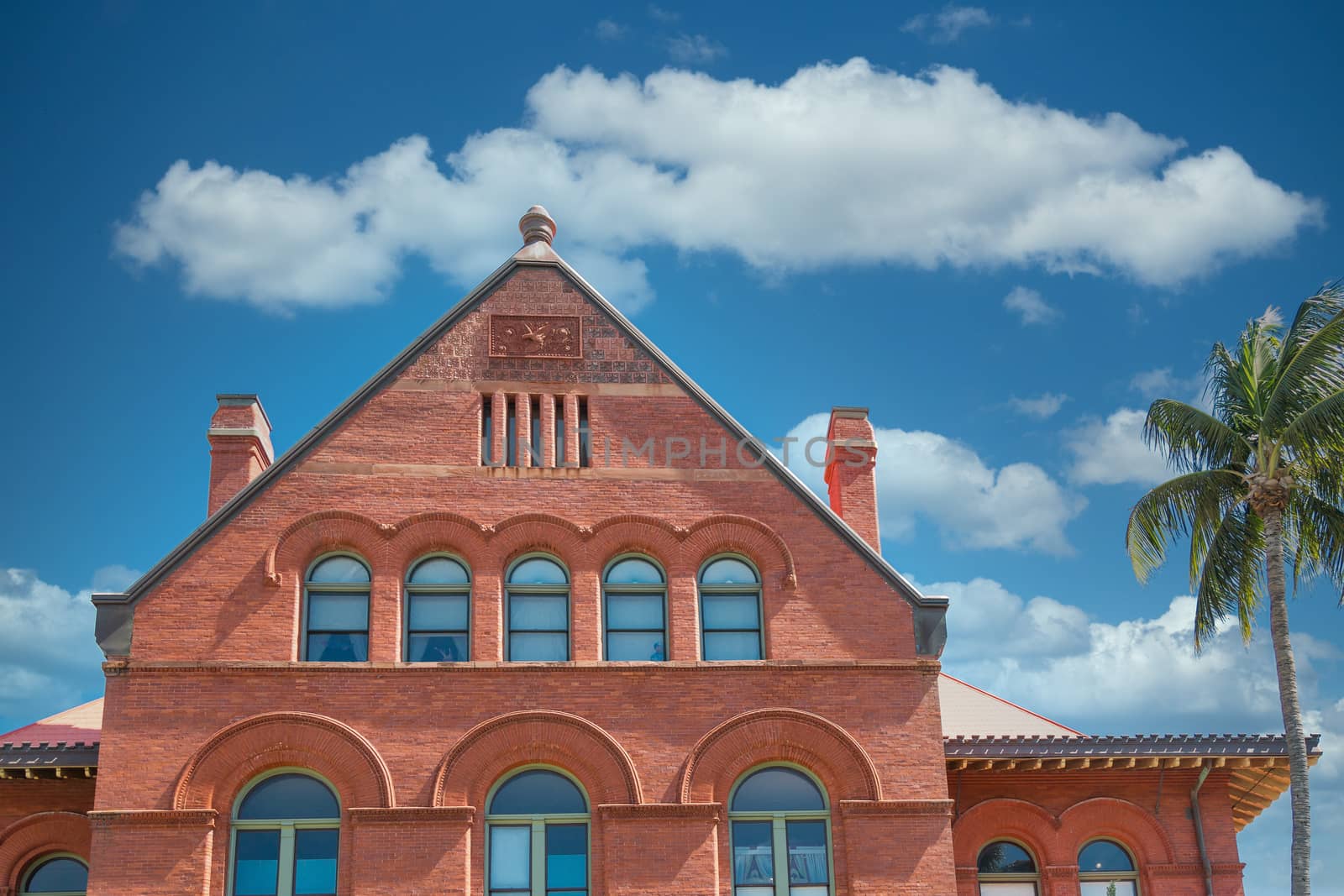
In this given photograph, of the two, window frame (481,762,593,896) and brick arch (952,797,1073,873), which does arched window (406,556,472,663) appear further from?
brick arch (952,797,1073,873)

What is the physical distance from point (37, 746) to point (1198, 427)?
17079 millimetres

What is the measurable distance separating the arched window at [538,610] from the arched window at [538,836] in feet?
5.40

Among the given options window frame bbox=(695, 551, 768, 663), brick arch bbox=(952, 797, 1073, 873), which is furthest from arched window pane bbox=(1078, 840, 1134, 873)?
window frame bbox=(695, 551, 768, 663)

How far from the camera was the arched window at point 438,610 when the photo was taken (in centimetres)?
2016

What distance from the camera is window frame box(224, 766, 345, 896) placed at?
61.6 feet

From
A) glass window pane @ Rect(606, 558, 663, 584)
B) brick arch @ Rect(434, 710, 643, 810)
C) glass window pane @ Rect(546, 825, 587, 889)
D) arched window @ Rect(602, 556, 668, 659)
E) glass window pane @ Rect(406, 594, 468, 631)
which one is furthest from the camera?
glass window pane @ Rect(606, 558, 663, 584)

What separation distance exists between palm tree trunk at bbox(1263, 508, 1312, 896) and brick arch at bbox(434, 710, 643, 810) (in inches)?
361

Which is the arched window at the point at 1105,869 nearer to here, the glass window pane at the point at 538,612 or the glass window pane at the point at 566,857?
the glass window pane at the point at 566,857

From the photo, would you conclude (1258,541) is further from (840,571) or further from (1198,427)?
(840,571)

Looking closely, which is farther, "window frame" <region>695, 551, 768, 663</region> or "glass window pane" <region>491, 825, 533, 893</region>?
"window frame" <region>695, 551, 768, 663</region>

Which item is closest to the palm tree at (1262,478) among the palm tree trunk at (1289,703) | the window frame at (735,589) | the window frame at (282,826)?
the palm tree trunk at (1289,703)

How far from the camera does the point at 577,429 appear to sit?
2169 cm

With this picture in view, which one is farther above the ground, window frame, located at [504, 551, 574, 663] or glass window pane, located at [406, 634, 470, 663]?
window frame, located at [504, 551, 574, 663]

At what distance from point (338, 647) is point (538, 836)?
3.69 meters
